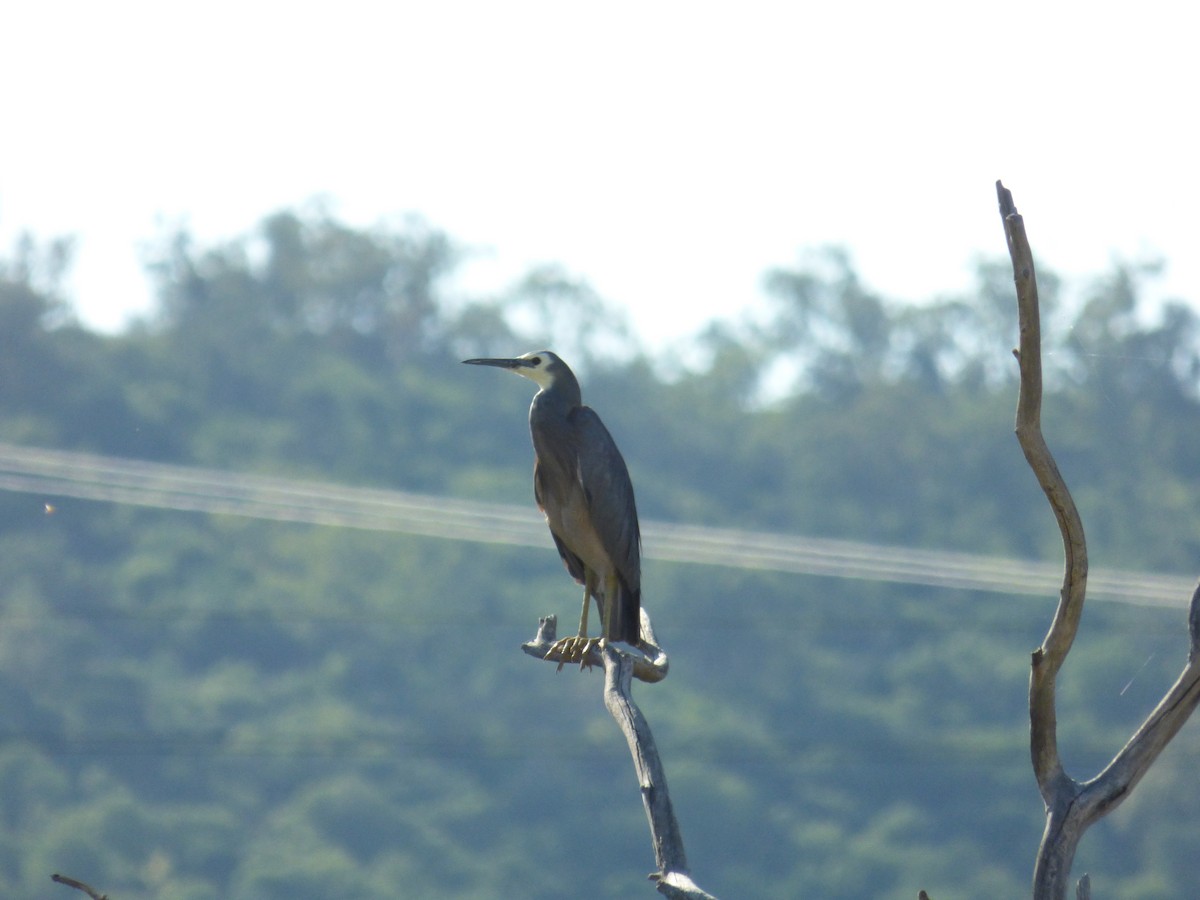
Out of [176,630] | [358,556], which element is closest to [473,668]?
[358,556]

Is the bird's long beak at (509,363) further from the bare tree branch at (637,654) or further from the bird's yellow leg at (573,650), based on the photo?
the bare tree branch at (637,654)

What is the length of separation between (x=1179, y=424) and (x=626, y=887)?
51.6 ft

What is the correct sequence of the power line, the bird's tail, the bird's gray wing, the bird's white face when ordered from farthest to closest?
the power line, the bird's white face, the bird's gray wing, the bird's tail

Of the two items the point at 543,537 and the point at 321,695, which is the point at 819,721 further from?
the point at 321,695

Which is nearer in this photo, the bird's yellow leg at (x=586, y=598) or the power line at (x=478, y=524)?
the bird's yellow leg at (x=586, y=598)

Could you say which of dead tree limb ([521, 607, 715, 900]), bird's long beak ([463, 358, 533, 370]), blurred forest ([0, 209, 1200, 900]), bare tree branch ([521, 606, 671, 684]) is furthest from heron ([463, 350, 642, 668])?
blurred forest ([0, 209, 1200, 900])

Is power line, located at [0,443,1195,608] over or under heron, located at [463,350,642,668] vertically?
under

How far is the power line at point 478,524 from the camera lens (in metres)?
28.1

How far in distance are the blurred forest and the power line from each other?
42.4 inches

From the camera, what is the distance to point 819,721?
32.3 meters

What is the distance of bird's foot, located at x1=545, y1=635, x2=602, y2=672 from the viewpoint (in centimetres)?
449

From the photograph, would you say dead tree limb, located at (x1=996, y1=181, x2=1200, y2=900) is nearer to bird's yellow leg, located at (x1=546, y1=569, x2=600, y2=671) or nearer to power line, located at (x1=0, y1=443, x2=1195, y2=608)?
bird's yellow leg, located at (x1=546, y1=569, x2=600, y2=671)

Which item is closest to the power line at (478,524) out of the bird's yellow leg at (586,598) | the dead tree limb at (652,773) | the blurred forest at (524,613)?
the blurred forest at (524,613)

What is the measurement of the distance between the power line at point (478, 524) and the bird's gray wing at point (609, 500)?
21.4 meters
